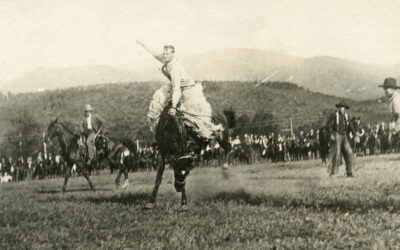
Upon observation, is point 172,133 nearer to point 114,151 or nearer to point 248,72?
point 248,72

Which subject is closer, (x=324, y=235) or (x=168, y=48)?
(x=324, y=235)

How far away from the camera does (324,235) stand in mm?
5922

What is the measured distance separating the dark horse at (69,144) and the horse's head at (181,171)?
316cm

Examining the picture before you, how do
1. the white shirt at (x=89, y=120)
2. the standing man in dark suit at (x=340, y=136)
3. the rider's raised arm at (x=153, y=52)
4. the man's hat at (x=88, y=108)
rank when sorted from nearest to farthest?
1. the rider's raised arm at (x=153, y=52)
2. the standing man in dark suit at (x=340, y=136)
3. the man's hat at (x=88, y=108)
4. the white shirt at (x=89, y=120)

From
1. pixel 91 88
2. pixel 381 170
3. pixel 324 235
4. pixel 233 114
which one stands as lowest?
pixel 324 235

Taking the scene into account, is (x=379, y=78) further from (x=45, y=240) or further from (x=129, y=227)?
(x=45, y=240)

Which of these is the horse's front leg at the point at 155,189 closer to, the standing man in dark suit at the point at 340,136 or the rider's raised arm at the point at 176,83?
the rider's raised arm at the point at 176,83

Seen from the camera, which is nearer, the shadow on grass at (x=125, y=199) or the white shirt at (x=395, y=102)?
the shadow on grass at (x=125, y=199)

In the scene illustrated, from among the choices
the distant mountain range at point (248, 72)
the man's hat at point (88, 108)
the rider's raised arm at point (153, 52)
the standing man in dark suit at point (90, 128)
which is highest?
the rider's raised arm at point (153, 52)

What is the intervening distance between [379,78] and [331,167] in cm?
154

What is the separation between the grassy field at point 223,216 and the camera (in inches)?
230

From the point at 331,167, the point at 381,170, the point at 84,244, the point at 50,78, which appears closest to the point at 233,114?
the point at 331,167

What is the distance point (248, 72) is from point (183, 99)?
5.31 feet

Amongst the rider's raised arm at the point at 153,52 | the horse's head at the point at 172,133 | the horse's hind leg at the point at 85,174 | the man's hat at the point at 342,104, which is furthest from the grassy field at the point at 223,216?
the rider's raised arm at the point at 153,52
